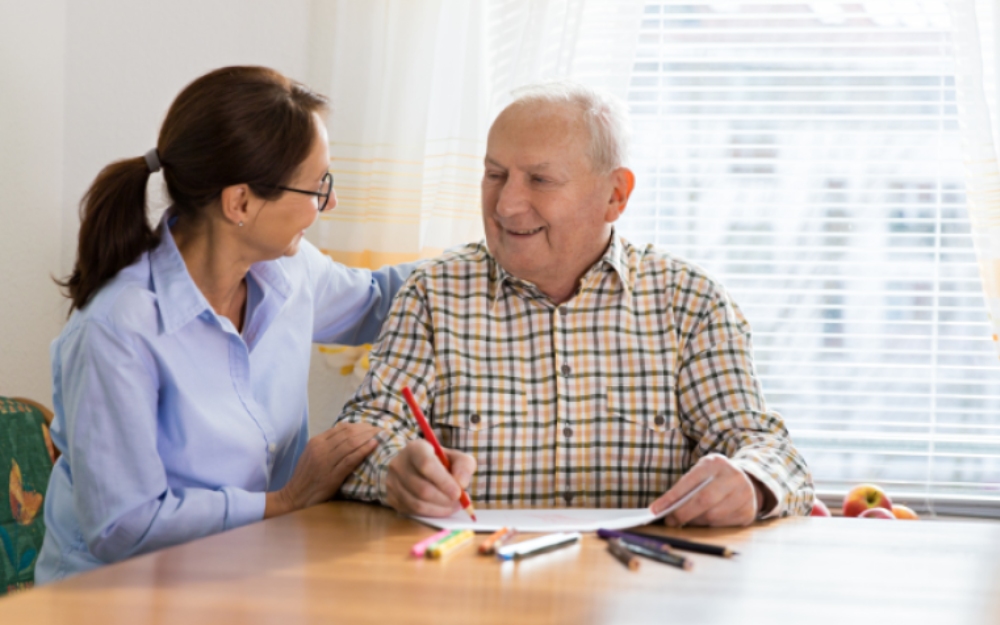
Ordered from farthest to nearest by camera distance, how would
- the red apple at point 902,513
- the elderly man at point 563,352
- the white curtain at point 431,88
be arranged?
the white curtain at point 431,88 → the red apple at point 902,513 → the elderly man at point 563,352

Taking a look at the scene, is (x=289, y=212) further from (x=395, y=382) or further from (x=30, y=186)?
(x=30, y=186)

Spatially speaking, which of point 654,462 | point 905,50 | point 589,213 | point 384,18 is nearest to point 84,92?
point 384,18

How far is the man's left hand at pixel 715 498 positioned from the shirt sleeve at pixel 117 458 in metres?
0.73

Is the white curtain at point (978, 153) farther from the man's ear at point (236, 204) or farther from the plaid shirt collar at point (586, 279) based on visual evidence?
the man's ear at point (236, 204)

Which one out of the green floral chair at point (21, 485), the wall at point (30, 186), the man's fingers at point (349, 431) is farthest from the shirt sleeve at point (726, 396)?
the wall at point (30, 186)

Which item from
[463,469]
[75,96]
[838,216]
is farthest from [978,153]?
[75,96]

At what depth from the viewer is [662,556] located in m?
1.02

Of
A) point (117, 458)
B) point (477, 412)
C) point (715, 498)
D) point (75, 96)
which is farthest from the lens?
point (75, 96)

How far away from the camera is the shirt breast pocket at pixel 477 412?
1.52 meters

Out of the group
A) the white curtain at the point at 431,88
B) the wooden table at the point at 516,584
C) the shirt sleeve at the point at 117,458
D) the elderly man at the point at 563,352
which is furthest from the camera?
the white curtain at the point at 431,88

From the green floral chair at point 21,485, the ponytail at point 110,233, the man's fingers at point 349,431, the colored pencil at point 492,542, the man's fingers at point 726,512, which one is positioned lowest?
the green floral chair at point 21,485

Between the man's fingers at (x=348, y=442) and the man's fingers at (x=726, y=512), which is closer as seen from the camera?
the man's fingers at (x=726, y=512)

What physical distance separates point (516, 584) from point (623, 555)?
0.54 ft

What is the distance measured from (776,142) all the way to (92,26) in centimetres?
181
